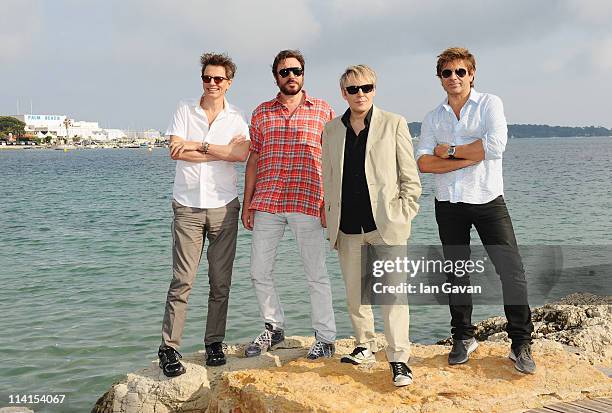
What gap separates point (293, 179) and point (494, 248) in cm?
166

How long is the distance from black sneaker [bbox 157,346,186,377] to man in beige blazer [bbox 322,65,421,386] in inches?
61.4

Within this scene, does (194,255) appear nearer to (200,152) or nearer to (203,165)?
(203,165)

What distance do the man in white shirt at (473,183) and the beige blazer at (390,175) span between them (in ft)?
0.82

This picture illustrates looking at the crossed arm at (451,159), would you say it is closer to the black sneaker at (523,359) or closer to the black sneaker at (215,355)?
the black sneaker at (523,359)

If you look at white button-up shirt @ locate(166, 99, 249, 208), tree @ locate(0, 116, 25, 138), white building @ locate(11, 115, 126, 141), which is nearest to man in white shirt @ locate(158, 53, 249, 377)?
white button-up shirt @ locate(166, 99, 249, 208)

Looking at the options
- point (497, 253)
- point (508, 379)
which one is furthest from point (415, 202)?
point (508, 379)

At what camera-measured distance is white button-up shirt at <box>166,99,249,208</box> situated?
200 inches

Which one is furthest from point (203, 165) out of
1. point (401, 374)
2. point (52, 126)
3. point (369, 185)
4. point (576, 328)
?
point (52, 126)

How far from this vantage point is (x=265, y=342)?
5.53m

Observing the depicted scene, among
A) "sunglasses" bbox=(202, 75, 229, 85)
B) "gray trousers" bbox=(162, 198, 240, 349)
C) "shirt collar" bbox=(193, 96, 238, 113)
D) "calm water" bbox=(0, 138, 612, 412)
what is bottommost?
"calm water" bbox=(0, 138, 612, 412)

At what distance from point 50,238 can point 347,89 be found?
17182 mm

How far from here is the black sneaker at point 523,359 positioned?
440cm

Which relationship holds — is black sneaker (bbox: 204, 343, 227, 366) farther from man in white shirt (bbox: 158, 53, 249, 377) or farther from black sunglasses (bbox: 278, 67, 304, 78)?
black sunglasses (bbox: 278, 67, 304, 78)

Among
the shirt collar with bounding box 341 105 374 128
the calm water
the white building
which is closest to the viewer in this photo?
the shirt collar with bounding box 341 105 374 128
